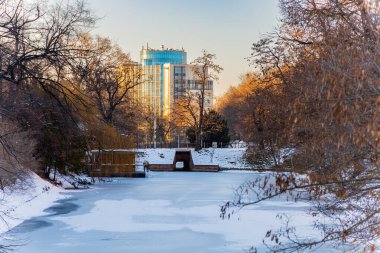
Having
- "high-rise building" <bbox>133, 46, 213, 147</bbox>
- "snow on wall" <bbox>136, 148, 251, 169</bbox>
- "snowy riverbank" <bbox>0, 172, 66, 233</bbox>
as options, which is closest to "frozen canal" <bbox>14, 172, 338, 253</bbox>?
"snowy riverbank" <bbox>0, 172, 66, 233</bbox>

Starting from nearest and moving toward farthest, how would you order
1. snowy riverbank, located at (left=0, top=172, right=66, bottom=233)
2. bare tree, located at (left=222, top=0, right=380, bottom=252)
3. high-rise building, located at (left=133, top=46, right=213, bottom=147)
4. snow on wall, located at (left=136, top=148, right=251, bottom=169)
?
bare tree, located at (left=222, top=0, right=380, bottom=252) < snowy riverbank, located at (left=0, top=172, right=66, bottom=233) < snow on wall, located at (left=136, top=148, right=251, bottom=169) < high-rise building, located at (left=133, top=46, right=213, bottom=147)

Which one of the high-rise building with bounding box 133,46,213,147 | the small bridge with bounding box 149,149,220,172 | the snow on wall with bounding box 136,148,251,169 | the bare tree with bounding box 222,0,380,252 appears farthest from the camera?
the high-rise building with bounding box 133,46,213,147

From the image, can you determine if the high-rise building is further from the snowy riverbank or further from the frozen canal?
the frozen canal

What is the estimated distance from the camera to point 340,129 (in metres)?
5.02

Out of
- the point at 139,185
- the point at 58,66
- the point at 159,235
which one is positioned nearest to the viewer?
the point at 58,66

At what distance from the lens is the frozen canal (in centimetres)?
1064

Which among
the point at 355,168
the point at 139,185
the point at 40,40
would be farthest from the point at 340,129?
the point at 139,185

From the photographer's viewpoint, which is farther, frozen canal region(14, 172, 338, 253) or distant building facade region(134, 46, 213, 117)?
distant building facade region(134, 46, 213, 117)

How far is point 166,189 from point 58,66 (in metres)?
16.1

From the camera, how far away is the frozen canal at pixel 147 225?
419 inches

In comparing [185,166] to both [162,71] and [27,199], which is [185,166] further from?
[162,71]

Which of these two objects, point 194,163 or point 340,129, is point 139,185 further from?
point 340,129

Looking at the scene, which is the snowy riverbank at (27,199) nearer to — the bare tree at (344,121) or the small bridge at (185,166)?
the bare tree at (344,121)

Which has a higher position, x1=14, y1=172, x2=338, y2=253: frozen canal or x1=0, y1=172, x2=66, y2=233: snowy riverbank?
x1=0, y1=172, x2=66, y2=233: snowy riverbank
